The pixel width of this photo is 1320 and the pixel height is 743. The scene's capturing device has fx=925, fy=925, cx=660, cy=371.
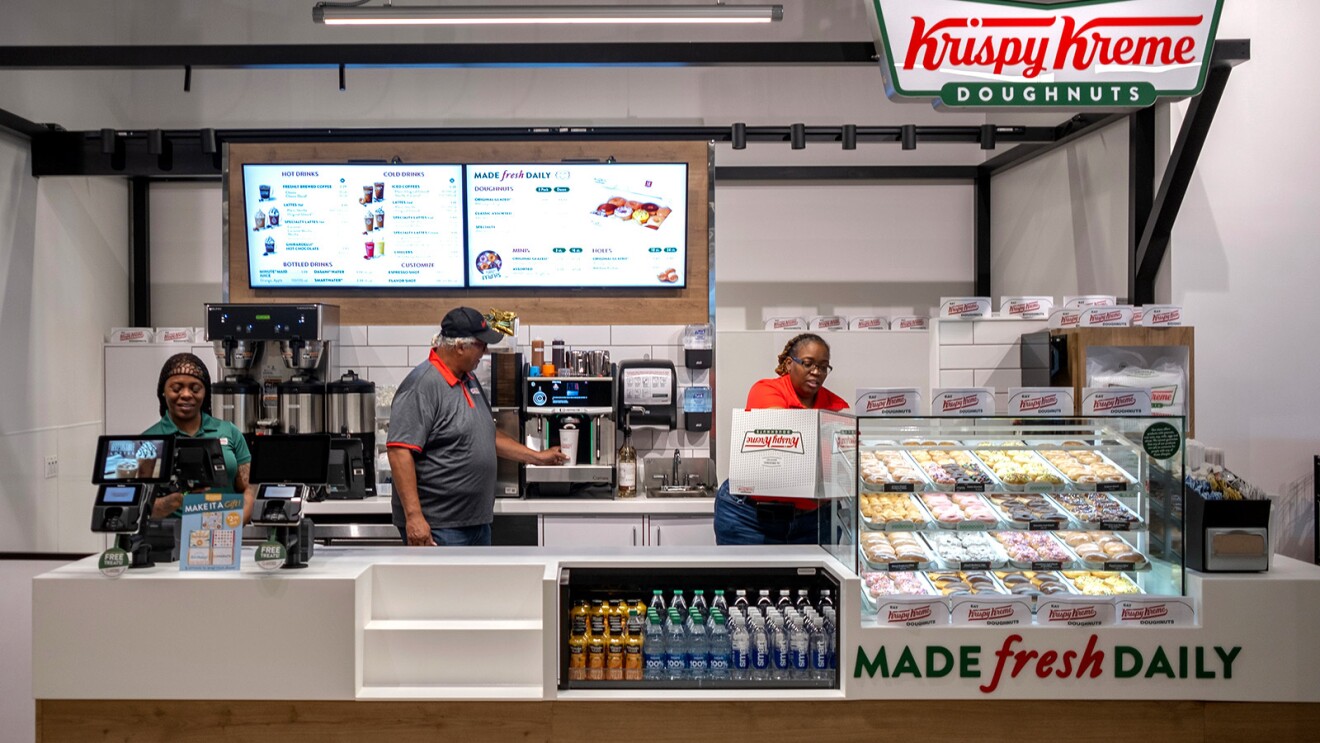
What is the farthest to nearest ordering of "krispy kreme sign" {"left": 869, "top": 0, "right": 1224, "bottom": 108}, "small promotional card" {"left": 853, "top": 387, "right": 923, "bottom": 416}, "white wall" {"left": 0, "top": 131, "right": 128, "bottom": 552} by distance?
1. "white wall" {"left": 0, "top": 131, "right": 128, "bottom": 552}
2. "krispy kreme sign" {"left": 869, "top": 0, "right": 1224, "bottom": 108}
3. "small promotional card" {"left": 853, "top": 387, "right": 923, "bottom": 416}

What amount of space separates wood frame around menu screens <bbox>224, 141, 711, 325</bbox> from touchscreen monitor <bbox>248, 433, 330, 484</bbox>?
2867 mm

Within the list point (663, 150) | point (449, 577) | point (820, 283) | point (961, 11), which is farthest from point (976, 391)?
point (820, 283)

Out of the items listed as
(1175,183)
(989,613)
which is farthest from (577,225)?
(989,613)

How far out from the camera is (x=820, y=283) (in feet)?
28.1

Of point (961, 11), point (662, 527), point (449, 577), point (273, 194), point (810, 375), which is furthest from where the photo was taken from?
point (273, 194)

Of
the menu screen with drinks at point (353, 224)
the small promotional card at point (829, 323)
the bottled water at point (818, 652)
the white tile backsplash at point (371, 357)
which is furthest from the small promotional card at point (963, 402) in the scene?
the small promotional card at point (829, 323)

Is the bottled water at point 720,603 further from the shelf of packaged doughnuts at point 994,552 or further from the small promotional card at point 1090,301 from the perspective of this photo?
the small promotional card at point 1090,301

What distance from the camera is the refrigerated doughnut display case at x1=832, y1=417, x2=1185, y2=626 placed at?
290cm

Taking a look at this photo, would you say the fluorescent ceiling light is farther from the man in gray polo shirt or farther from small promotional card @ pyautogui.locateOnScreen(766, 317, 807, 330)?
small promotional card @ pyautogui.locateOnScreen(766, 317, 807, 330)

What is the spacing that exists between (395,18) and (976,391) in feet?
10.7

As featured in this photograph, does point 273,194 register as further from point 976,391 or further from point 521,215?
point 976,391

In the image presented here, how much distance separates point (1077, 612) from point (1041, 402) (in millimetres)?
664

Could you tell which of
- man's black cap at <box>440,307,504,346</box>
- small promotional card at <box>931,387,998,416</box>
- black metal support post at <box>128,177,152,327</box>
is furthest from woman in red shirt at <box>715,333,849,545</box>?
black metal support post at <box>128,177,152,327</box>

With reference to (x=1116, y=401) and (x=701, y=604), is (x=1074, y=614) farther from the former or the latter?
(x=701, y=604)
